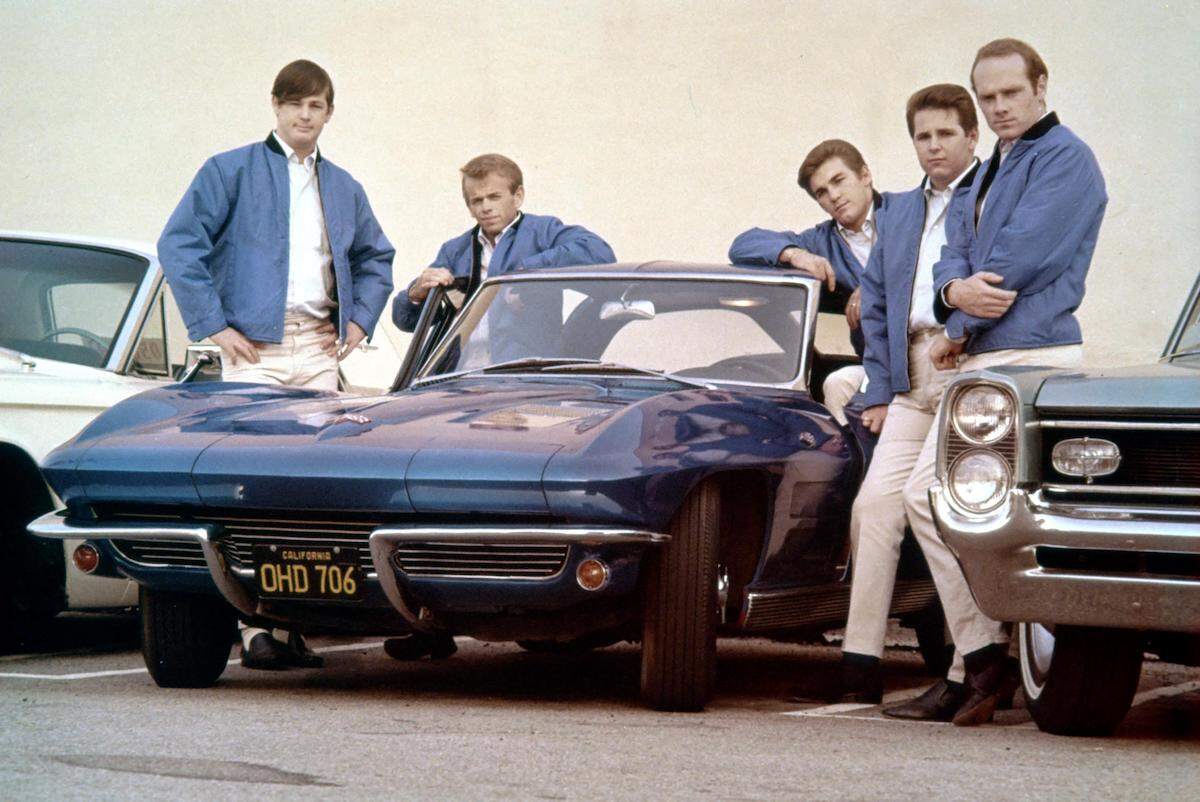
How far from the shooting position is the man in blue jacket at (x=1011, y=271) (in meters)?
5.44

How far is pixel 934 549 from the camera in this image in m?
5.57

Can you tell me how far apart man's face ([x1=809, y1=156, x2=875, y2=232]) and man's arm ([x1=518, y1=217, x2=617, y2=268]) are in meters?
0.91

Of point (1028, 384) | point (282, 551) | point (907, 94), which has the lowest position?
point (282, 551)

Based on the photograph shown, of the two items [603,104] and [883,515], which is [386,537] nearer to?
[883,515]

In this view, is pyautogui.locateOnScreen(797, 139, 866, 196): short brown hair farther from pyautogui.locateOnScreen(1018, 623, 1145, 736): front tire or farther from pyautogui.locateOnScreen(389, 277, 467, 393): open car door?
pyautogui.locateOnScreen(1018, 623, 1145, 736): front tire

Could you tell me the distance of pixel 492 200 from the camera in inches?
301

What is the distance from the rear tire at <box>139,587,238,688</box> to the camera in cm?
570

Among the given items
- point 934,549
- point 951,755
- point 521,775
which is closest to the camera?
point 521,775

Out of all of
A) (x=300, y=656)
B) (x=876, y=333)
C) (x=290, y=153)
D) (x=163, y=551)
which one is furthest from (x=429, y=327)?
(x=163, y=551)

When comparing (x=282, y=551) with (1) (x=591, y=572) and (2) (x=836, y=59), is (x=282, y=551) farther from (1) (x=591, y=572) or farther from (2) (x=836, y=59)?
(2) (x=836, y=59)

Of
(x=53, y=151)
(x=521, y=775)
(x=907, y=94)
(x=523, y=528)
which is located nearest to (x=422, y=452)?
(x=523, y=528)

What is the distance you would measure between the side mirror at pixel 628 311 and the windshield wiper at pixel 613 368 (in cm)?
24

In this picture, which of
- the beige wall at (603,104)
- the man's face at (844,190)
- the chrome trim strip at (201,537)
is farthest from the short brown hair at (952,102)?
the beige wall at (603,104)

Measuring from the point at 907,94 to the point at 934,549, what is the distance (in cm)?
591
